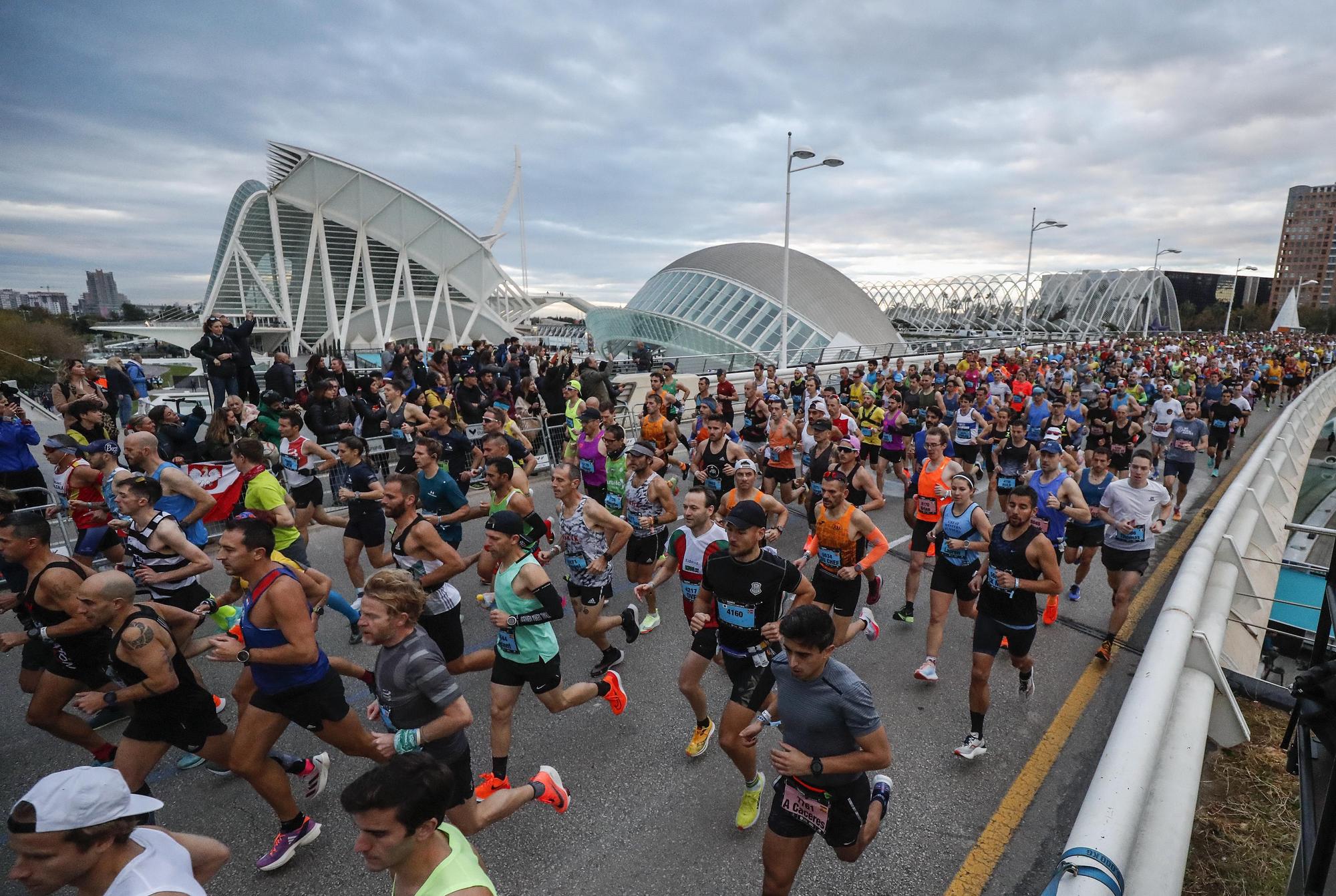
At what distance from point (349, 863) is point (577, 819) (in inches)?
47.8

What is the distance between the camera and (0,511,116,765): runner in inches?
139

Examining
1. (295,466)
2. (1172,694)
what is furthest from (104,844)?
(295,466)

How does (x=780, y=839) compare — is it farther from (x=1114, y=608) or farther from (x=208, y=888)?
(x=1114, y=608)

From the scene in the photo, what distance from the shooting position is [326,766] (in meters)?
4.12

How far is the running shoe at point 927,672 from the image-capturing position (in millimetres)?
5027

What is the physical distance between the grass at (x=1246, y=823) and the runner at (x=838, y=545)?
2165 millimetres

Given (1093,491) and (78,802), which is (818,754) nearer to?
(78,802)

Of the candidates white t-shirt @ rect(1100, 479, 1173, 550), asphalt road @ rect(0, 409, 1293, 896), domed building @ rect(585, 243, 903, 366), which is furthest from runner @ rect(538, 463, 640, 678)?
domed building @ rect(585, 243, 903, 366)

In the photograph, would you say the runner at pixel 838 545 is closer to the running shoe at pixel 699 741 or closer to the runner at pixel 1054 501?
the running shoe at pixel 699 741

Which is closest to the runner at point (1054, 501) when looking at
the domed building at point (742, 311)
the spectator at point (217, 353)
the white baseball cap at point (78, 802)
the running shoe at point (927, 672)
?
the running shoe at point (927, 672)

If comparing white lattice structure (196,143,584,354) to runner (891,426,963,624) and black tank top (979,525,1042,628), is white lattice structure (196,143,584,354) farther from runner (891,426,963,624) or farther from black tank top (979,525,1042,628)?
black tank top (979,525,1042,628)

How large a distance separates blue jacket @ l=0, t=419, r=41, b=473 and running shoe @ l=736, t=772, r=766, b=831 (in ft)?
28.8

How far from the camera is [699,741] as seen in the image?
13.9 feet

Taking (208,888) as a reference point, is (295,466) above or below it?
above
